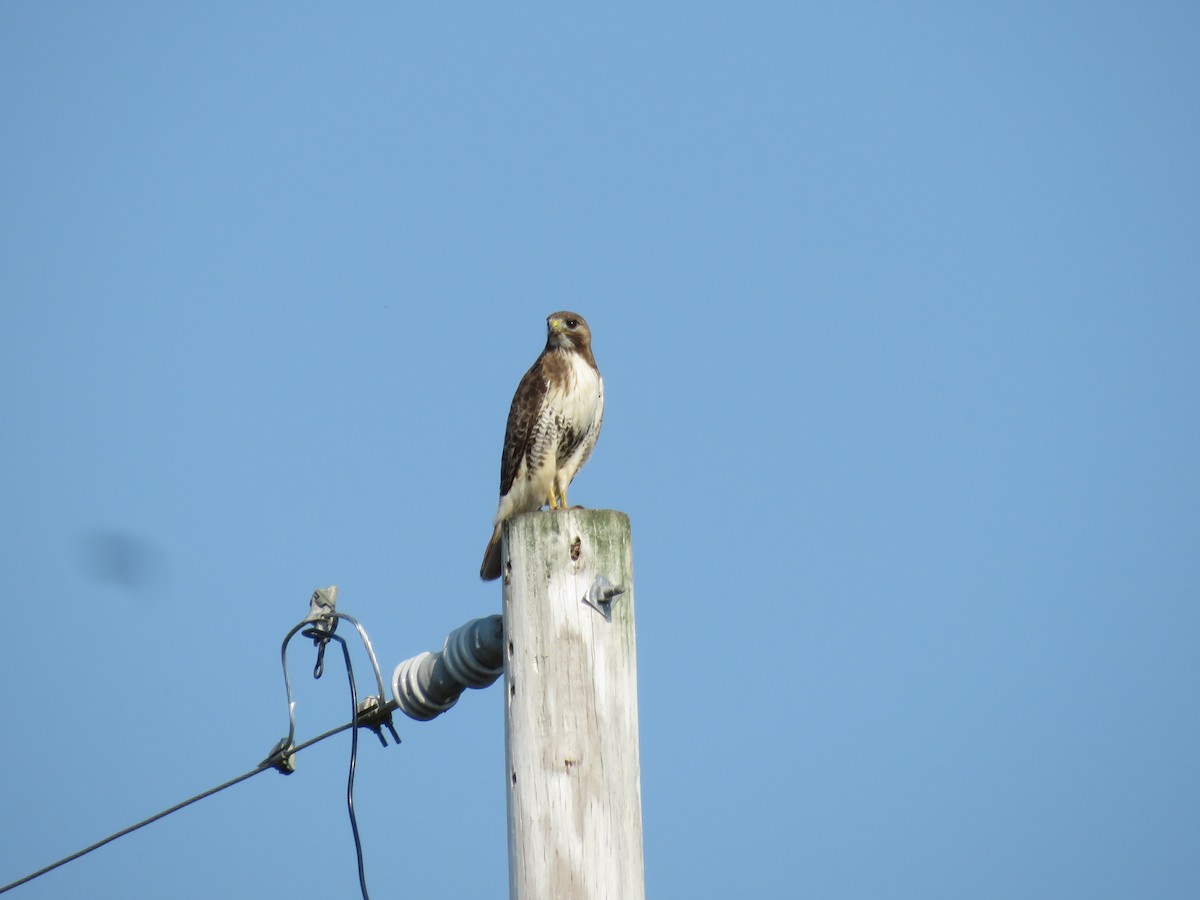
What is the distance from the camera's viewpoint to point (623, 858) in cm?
308

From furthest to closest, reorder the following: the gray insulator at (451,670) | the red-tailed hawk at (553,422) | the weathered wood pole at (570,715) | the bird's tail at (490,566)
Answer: the red-tailed hawk at (553,422)
the bird's tail at (490,566)
the gray insulator at (451,670)
the weathered wood pole at (570,715)

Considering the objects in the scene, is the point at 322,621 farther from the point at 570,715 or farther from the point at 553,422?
the point at 553,422

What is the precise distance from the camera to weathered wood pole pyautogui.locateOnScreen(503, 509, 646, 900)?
10.1 feet

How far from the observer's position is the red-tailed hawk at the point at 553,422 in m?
7.04

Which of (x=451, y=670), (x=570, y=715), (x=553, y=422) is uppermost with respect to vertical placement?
(x=553, y=422)

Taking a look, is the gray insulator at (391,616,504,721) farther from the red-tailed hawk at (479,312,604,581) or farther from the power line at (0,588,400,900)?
the red-tailed hawk at (479,312,604,581)

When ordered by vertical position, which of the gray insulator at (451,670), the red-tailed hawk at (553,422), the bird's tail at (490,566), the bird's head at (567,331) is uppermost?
the bird's head at (567,331)

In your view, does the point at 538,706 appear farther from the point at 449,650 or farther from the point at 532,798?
the point at 449,650

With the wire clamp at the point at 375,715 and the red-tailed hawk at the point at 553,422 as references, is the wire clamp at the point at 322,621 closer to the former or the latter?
the wire clamp at the point at 375,715

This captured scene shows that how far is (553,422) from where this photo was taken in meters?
7.02

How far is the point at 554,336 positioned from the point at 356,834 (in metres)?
3.81

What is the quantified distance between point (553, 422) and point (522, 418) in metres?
0.17

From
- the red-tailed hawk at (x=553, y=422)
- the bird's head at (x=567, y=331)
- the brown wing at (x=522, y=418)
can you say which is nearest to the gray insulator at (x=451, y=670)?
the red-tailed hawk at (x=553, y=422)

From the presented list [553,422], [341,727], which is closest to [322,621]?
[341,727]
